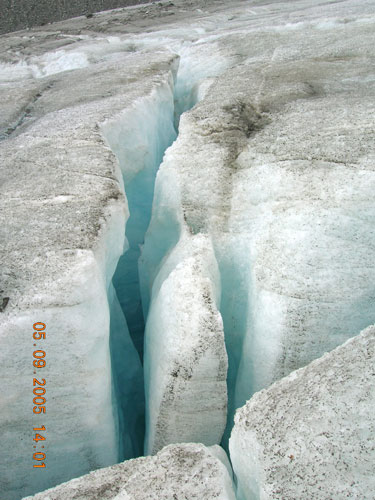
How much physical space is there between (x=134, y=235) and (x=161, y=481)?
1.97 meters

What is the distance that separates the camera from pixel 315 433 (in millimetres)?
1164

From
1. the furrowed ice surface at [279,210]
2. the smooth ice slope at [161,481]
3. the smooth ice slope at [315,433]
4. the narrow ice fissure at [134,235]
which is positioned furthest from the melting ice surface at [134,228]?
the smooth ice slope at [315,433]

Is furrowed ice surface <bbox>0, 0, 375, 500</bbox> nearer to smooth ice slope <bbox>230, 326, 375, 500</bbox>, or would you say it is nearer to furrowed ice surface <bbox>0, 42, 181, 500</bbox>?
furrowed ice surface <bbox>0, 42, 181, 500</bbox>

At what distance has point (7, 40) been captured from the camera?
6.20 metres

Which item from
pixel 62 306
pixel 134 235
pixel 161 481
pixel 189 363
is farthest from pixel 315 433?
pixel 134 235

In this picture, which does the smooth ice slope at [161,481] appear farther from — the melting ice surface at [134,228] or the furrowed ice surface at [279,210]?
the melting ice surface at [134,228]

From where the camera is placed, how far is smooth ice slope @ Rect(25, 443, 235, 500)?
1210 millimetres

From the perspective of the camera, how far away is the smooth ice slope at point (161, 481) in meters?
1.21

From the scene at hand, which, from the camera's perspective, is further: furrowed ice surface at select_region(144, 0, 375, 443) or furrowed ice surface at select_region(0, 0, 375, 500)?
furrowed ice surface at select_region(144, 0, 375, 443)

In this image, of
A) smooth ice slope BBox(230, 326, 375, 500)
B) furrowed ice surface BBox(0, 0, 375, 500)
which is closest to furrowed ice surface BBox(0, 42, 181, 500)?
furrowed ice surface BBox(0, 0, 375, 500)

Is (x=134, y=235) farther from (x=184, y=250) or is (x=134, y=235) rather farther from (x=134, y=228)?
(x=184, y=250)
